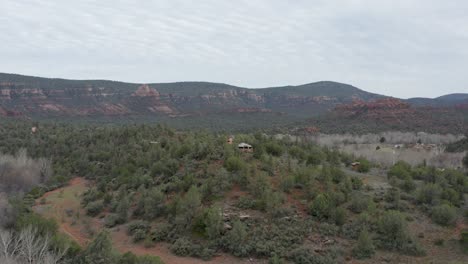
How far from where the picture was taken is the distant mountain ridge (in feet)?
329

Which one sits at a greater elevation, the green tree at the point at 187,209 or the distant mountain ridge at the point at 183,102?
the distant mountain ridge at the point at 183,102

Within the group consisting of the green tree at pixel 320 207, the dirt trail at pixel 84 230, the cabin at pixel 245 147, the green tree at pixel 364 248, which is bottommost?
the dirt trail at pixel 84 230

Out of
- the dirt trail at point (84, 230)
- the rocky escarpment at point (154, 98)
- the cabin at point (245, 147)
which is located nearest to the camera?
the dirt trail at point (84, 230)

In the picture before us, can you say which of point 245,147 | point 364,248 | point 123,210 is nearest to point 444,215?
point 364,248

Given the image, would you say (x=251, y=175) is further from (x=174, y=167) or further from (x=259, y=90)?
(x=259, y=90)

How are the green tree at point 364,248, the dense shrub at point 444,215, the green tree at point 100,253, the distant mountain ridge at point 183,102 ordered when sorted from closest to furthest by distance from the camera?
1. the green tree at point 100,253
2. the green tree at point 364,248
3. the dense shrub at point 444,215
4. the distant mountain ridge at point 183,102

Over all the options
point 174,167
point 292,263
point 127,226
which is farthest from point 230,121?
point 292,263

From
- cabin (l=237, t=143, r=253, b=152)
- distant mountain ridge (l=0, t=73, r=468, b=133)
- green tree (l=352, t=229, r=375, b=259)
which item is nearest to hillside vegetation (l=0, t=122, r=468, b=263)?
green tree (l=352, t=229, r=375, b=259)

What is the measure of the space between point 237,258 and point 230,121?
80792 millimetres

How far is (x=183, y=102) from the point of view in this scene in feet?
397

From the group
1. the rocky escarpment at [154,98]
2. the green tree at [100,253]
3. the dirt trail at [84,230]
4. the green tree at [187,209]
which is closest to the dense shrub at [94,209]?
the dirt trail at [84,230]

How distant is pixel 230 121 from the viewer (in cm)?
10350

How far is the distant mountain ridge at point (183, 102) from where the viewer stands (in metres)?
100

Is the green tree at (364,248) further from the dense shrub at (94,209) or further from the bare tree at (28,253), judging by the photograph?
the dense shrub at (94,209)
